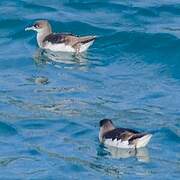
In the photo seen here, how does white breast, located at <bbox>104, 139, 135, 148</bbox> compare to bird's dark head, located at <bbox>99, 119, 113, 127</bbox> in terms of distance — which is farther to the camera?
bird's dark head, located at <bbox>99, 119, 113, 127</bbox>

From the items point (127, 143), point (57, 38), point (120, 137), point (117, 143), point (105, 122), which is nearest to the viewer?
point (127, 143)

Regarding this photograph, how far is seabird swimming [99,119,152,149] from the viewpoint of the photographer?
56.7 feet

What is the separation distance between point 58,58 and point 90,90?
2.73m

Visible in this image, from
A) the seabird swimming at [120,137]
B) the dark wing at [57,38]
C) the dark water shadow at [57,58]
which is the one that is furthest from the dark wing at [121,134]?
the dark wing at [57,38]

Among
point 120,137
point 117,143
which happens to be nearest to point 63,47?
point 117,143

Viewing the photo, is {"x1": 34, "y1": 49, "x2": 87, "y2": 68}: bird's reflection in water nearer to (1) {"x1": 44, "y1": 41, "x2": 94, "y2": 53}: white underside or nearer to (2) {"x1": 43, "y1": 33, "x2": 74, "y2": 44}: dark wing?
(1) {"x1": 44, "y1": 41, "x2": 94, "y2": 53}: white underside

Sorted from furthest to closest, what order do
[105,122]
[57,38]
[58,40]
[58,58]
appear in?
[57,38]
[58,40]
[58,58]
[105,122]

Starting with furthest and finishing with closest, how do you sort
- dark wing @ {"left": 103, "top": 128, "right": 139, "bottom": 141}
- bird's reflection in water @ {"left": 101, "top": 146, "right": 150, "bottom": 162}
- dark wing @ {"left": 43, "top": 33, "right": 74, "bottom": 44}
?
dark wing @ {"left": 43, "top": 33, "right": 74, "bottom": 44}
dark wing @ {"left": 103, "top": 128, "right": 139, "bottom": 141}
bird's reflection in water @ {"left": 101, "top": 146, "right": 150, "bottom": 162}

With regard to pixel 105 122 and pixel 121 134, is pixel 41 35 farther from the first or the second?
pixel 121 134

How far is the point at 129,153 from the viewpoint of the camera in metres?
17.5

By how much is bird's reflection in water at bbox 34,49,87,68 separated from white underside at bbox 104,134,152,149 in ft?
15.8

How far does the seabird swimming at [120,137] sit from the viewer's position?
681 inches

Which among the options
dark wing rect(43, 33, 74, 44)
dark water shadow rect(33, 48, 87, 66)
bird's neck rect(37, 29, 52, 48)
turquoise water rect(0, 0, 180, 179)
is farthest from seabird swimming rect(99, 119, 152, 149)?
bird's neck rect(37, 29, 52, 48)

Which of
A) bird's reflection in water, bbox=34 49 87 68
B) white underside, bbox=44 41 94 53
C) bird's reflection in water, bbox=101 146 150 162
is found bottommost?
bird's reflection in water, bbox=34 49 87 68
